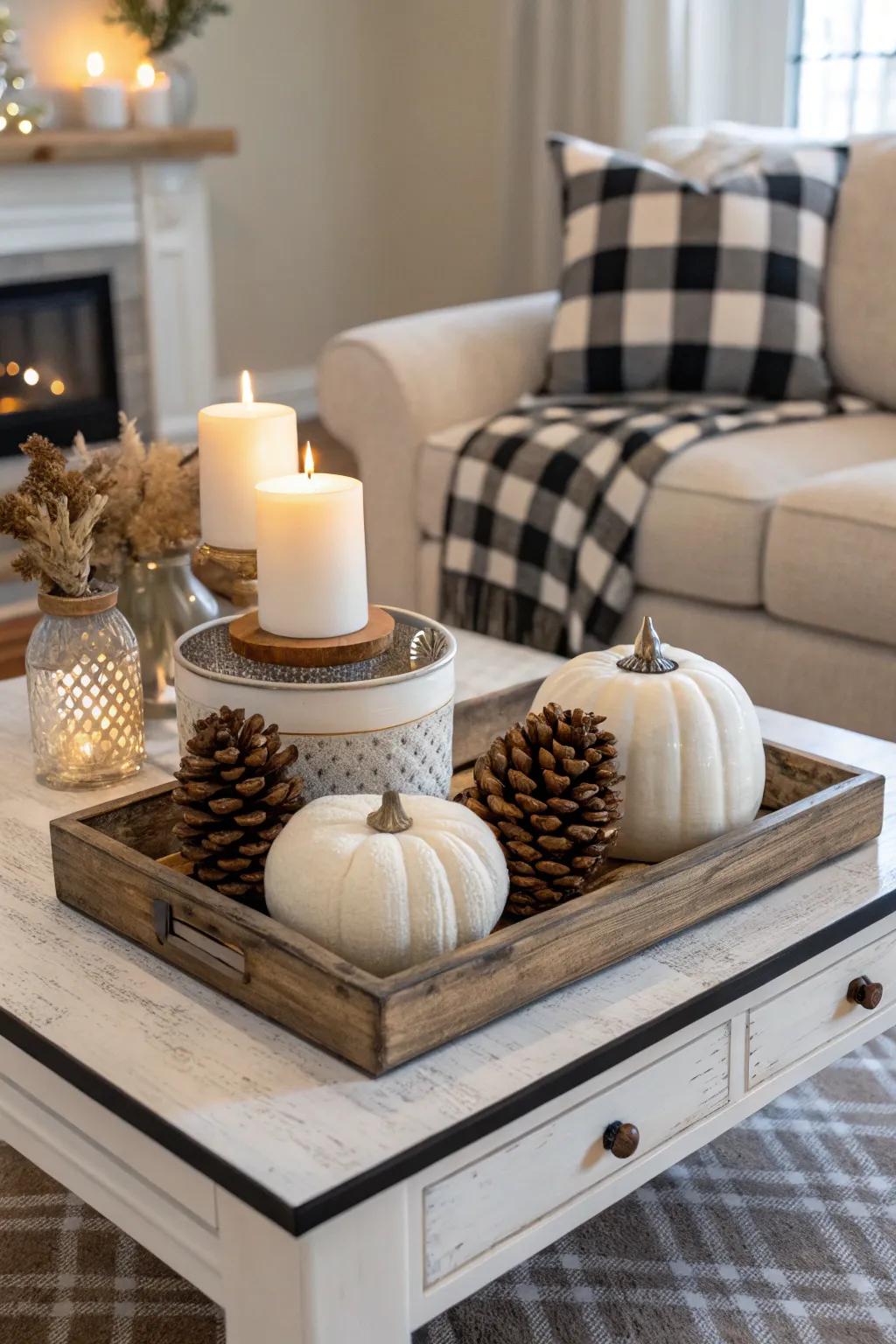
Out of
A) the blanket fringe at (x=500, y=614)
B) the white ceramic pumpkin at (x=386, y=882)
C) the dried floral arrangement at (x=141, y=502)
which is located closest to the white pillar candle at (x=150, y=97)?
the blanket fringe at (x=500, y=614)

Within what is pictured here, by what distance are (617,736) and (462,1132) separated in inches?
14.9

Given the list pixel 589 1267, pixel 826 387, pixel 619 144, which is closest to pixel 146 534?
pixel 589 1267

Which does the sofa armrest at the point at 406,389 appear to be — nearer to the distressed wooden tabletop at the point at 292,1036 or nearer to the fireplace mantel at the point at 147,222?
the fireplace mantel at the point at 147,222

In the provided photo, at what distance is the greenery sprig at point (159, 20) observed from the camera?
155 inches

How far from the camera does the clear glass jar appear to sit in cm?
133

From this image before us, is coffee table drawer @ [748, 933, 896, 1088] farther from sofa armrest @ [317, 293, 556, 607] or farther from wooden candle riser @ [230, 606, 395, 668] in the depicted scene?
sofa armrest @ [317, 293, 556, 607]

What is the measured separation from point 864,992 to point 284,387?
404cm

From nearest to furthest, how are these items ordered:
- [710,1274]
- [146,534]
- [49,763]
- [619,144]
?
[710,1274], [49,763], [146,534], [619,144]

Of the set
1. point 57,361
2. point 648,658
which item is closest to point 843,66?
point 57,361

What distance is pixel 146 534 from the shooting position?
58.4 inches

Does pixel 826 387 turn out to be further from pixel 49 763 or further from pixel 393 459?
pixel 49 763

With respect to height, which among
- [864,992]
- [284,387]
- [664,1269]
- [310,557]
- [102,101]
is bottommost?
[664,1269]

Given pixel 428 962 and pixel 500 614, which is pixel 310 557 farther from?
pixel 500 614

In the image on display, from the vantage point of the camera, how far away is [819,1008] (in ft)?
3.64
